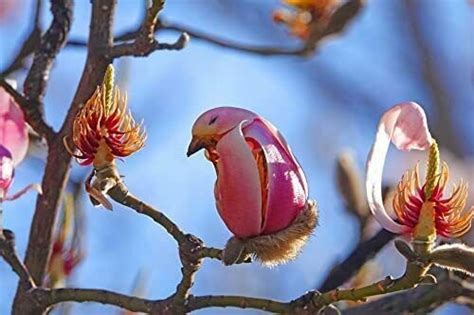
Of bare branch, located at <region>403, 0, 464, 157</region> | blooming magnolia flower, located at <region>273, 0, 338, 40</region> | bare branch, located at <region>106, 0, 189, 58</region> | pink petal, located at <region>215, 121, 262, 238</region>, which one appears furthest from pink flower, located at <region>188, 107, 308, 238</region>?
bare branch, located at <region>403, 0, 464, 157</region>

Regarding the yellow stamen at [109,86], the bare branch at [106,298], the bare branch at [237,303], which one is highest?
the yellow stamen at [109,86]

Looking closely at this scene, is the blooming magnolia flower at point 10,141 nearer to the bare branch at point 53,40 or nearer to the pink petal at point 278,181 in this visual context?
the bare branch at point 53,40

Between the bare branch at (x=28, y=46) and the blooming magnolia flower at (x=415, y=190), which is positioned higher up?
the bare branch at (x=28, y=46)

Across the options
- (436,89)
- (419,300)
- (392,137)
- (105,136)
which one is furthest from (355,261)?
(436,89)

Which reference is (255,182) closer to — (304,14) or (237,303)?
(237,303)

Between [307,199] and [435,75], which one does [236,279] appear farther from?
[307,199]

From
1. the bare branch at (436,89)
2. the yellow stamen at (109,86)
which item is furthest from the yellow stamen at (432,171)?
the bare branch at (436,89)

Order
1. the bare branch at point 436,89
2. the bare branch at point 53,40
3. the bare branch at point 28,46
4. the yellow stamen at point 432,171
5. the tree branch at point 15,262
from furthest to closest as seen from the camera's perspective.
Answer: the bare branch at point 436,89 < the bare branch at point 28,46 < the bare branch at point 53,40 < the tree branch at point 15,262 < the yellow stamen at point 432,171
